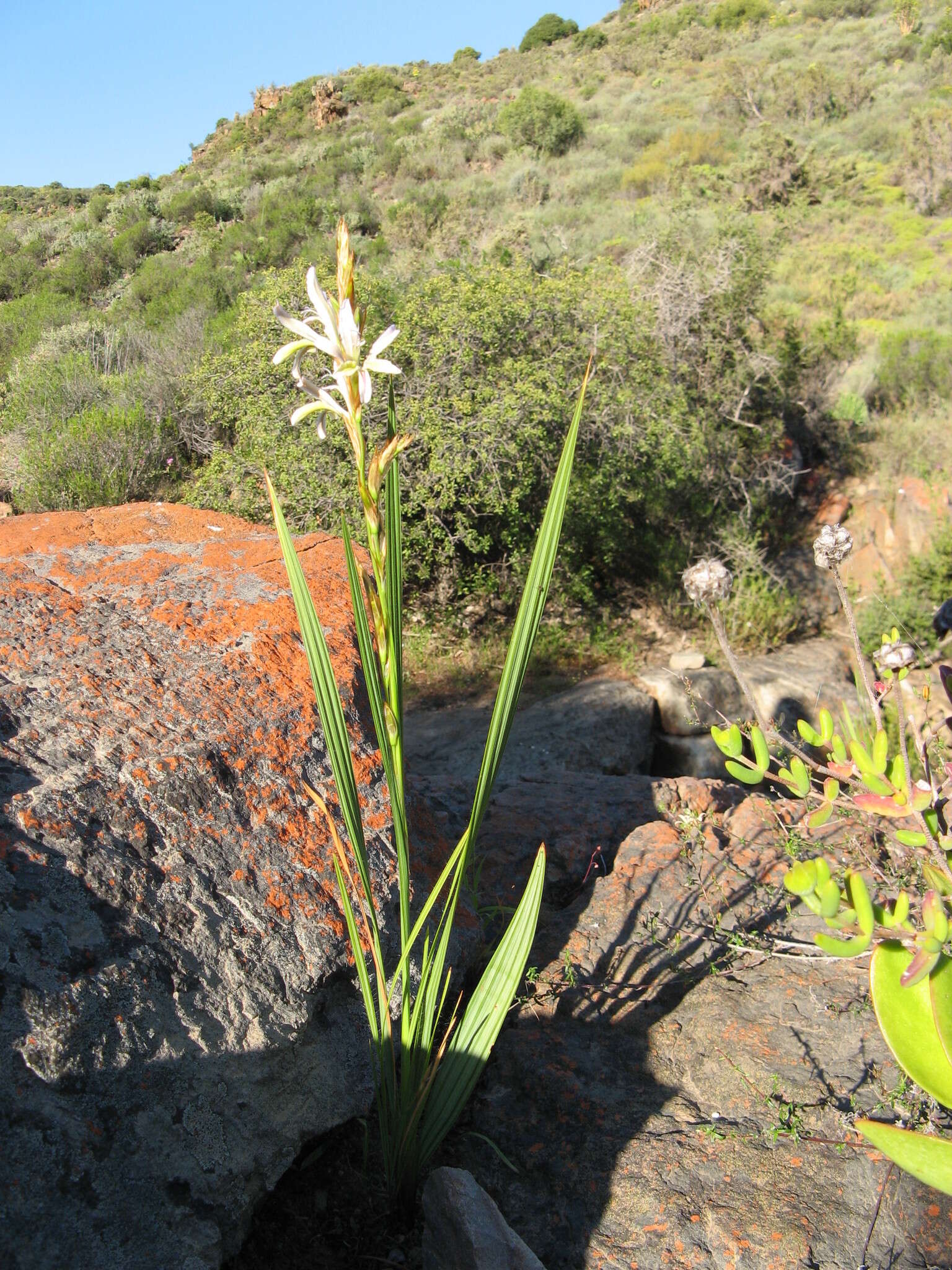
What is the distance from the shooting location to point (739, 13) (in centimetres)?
2677

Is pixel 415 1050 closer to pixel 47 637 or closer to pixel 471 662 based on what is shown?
pixel 47 637

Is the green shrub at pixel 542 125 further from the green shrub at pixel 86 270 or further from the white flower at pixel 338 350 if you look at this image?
the white flower at pixel 338 350

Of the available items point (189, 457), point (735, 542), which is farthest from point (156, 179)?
point (735, 542)

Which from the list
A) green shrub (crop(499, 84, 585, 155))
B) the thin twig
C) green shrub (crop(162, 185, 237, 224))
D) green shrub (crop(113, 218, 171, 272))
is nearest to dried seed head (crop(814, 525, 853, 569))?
the thin twig

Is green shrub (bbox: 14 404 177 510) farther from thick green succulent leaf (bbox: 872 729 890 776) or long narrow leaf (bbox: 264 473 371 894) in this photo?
thick green succulent leaf (bbox: 872 729 890 776)

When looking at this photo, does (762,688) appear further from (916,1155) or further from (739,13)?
(739,13)

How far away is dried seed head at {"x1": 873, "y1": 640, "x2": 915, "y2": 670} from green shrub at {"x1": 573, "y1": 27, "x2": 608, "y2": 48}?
32.3 metres

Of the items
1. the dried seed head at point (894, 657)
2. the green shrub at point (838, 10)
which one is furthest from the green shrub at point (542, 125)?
the dried seed head at point (894, 657)

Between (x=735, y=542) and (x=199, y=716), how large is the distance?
230 inches

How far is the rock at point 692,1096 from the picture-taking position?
140cm

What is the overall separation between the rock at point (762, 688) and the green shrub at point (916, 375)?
438 cm

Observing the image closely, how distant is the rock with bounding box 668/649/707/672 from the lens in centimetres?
616

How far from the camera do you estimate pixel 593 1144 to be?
1.61m

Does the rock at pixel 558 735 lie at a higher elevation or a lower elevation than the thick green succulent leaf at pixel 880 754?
lower
